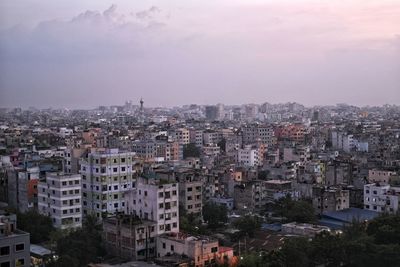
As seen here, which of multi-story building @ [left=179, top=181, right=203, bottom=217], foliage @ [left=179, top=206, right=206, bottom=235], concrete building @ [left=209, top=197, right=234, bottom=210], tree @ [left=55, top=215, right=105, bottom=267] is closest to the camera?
tree @ [left=55, top=215, right=105, bottom=267]

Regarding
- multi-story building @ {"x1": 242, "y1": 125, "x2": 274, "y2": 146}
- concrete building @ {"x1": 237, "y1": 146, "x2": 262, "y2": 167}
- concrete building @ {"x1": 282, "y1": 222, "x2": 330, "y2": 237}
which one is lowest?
concrete building @ {"x1": 282, "y1": 222, "x2": 330, "y2": 237}

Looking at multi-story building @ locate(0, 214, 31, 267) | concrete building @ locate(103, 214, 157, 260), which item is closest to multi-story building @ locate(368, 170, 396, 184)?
concrete building @ locate(103, 214, 157, 260)

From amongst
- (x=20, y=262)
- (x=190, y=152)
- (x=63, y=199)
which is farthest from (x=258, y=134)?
(x=20, y=262)

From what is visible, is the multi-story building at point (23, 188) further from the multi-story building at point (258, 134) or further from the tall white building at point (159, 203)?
the multi-story building at point (258, 134)

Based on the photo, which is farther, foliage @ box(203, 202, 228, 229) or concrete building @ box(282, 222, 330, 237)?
foliage @ box(203, 202, 228, 229)

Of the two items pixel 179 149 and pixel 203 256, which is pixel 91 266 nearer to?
pixel 203 256

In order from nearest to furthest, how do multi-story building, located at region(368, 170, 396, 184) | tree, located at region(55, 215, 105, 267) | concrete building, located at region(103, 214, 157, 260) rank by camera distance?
tree, located at region(55, 215, 105, 267), concrete building, located at region(103, 214, 157, 260), multi-story building, located at region(368, 170, 396, 184)

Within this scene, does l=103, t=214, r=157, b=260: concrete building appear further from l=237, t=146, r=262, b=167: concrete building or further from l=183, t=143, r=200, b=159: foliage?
l=183, t=143, r=200, b=159: foliage

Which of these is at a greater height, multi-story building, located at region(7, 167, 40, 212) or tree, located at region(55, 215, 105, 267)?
multi-story building, located at region(7, 167, 40, 212)
